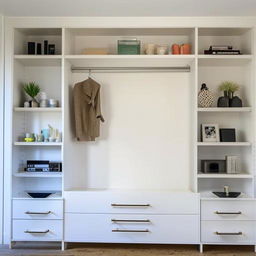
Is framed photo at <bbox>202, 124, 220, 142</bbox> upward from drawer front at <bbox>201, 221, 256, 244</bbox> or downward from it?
upward

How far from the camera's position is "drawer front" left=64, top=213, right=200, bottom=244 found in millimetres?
3424

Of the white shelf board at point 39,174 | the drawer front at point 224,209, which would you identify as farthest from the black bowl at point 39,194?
the drawer front at point 224,209

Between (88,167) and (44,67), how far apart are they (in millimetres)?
1250

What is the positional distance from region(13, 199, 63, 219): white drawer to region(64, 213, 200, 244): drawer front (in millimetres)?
124

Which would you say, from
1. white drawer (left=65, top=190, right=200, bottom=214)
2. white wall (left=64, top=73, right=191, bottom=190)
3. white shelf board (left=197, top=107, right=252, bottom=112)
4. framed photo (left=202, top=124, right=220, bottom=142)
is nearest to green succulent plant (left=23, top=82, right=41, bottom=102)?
white wall (left=64, top=73, right=191, bottom=190)

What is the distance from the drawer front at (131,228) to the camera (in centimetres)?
342

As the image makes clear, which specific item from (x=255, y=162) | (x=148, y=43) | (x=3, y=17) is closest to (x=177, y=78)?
(x=148, y=43)

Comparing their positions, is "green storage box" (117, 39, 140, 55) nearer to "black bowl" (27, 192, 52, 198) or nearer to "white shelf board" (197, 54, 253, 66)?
"white shelf board" (197, 54, 253, 66)

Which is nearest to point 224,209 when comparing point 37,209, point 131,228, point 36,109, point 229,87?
point 131,228

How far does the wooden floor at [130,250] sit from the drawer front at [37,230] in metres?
0.12

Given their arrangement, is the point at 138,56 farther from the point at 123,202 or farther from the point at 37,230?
the point at 37,230

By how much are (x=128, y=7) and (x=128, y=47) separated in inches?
18.5

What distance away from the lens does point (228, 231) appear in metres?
3.40

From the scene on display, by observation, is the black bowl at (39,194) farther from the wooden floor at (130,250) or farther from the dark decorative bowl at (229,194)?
the dark decorative bowl at (229,194)
